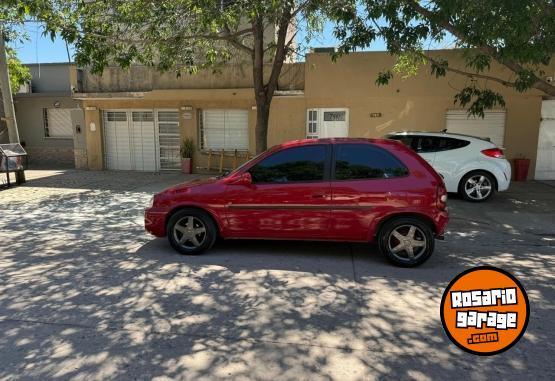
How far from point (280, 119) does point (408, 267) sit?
32.1 feet

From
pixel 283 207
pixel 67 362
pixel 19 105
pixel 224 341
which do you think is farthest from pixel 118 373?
pixel 19 105

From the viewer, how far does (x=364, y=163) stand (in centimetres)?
566

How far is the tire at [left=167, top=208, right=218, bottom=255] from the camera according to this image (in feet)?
19.6

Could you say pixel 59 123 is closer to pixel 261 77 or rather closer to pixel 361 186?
pixel 261 77

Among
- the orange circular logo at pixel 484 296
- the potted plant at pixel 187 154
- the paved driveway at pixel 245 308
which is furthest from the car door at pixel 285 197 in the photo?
the potted plant at pixel 187 154

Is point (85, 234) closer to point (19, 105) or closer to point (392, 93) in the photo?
point (392, 93)

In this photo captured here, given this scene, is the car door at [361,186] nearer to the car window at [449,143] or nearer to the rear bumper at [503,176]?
the car window at [449,143]

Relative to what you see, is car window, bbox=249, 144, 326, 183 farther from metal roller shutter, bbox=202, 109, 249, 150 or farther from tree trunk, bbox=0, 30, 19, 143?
tree trunk, bbox=0, 30, 19, 143

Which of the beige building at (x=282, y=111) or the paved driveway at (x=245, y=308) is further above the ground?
the beige building at (x=282, y=111)

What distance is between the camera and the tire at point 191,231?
5.96 m

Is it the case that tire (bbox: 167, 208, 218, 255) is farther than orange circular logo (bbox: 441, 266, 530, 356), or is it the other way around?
tire (bbox: 167, 208, 218, 255)

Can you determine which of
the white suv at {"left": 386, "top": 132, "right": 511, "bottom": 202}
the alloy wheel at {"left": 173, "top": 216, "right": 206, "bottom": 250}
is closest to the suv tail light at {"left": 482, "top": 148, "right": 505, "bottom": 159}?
the white suv at {"left": 386, "top": 132, "right": 511, "bottom": 202}

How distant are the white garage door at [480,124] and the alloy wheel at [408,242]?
30.3ft

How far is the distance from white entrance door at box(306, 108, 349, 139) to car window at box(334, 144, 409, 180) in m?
8.45
